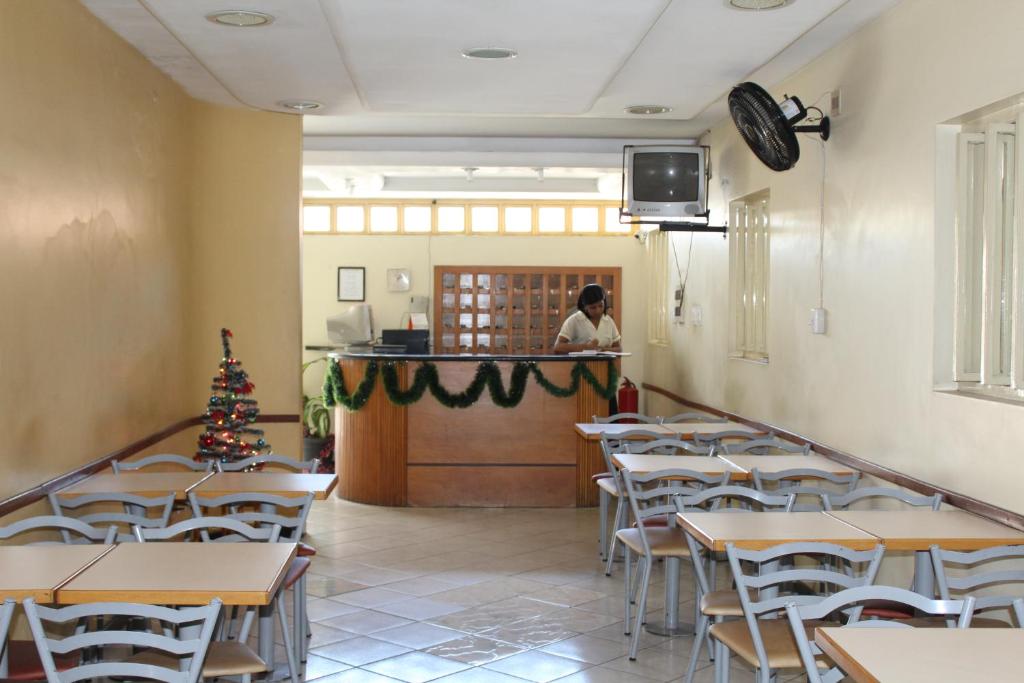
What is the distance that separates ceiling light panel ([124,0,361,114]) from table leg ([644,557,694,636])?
3.10 metres

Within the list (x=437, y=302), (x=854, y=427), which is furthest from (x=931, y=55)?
(x=437, y=302)

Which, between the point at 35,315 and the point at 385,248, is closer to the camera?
the point at 35,315

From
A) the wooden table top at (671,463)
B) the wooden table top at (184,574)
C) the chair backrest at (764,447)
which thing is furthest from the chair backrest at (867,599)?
the chair backrest at (764,447)

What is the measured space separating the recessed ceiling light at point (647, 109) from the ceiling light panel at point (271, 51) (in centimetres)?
191

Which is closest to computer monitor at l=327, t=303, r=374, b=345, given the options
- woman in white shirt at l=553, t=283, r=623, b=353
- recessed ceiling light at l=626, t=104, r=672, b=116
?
woman in white shirt at l=553, t=283, r=623, b=353

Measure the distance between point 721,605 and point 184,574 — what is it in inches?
76.8

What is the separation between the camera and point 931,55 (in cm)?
471

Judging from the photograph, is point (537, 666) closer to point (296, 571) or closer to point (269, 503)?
point (296, 571)

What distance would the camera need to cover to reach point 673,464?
18.3 feet

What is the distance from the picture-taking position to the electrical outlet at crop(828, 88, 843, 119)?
18.9 feet

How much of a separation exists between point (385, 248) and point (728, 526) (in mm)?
8977

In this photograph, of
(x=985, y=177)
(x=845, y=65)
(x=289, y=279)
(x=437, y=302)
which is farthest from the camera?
(x=437, y=302)

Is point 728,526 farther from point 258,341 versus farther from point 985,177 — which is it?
point 258,341

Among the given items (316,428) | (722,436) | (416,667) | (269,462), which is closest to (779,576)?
(416,667)
